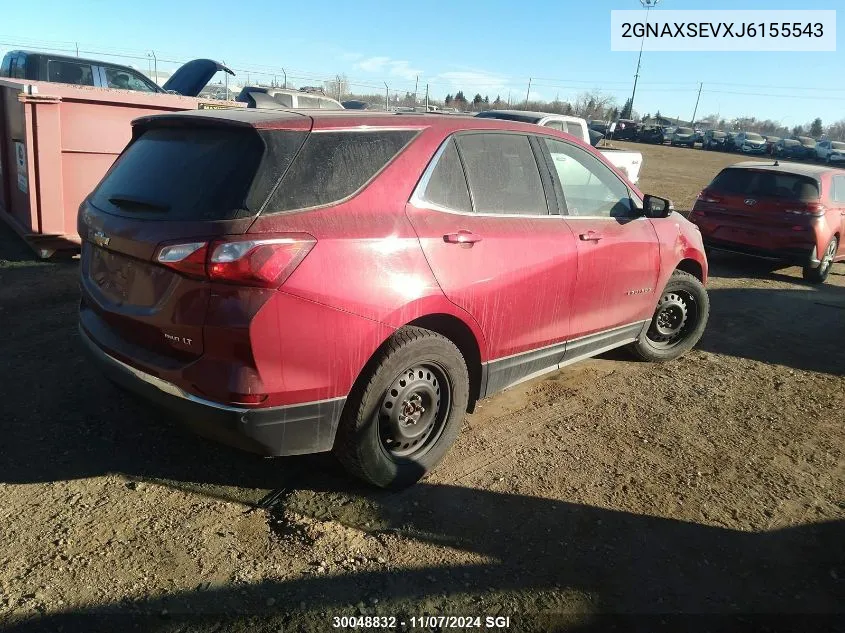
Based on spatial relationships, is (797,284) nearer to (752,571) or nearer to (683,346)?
(683,346)

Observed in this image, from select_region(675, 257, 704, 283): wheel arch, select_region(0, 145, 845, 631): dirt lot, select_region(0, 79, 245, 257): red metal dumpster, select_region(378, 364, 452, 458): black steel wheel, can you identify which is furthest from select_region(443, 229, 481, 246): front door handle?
select_region(0, 79, 245, 257): red metal dumpster

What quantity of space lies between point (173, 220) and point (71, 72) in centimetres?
1099

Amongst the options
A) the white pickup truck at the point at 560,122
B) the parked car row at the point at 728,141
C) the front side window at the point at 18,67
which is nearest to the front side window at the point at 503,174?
the white pickup truck at the point at 560,122

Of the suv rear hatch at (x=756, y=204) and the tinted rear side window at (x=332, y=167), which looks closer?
the tinted rear side window at (x=332, y=167)

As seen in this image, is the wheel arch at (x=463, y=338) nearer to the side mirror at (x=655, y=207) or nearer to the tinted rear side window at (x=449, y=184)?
the tinted rear side window at (x=449, y=184)

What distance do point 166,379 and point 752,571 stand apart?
8.98 feet

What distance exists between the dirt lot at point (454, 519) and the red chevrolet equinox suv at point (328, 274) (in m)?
0.41

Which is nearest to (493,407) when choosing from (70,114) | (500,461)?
(500,461)

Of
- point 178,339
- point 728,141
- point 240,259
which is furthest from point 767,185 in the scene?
point 728,141

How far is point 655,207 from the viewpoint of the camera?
4621mm

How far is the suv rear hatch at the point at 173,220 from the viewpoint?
8.66 feet

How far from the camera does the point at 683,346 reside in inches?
217

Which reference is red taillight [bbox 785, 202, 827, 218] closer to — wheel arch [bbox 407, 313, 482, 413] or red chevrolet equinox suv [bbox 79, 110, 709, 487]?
red chevrolet equinox suv [bbox 79, 110, 709, 487]

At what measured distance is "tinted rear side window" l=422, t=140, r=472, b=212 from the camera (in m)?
3.26
